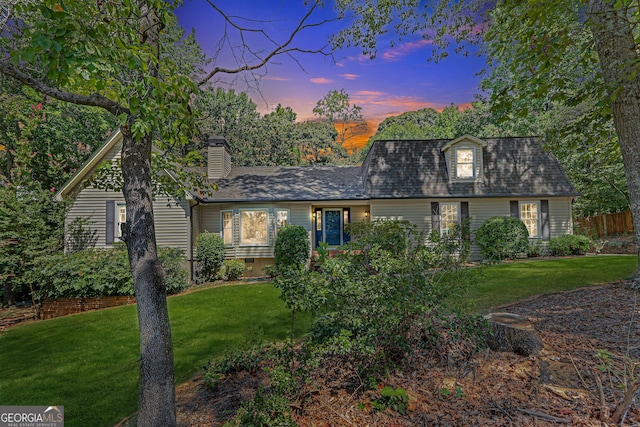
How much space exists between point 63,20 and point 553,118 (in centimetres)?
2331

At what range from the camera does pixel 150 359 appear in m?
2.76

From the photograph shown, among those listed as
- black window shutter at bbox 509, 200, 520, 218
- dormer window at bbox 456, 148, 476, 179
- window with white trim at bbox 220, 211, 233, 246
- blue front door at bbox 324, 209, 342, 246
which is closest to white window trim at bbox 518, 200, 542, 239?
black window shutter at bbox 509, 200, 520, 218

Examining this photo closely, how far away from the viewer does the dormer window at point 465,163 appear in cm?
1470

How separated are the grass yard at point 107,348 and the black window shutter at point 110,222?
4.82 meters

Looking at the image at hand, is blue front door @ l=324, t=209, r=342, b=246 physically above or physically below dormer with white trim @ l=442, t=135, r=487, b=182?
below

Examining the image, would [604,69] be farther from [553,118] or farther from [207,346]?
[553,118]

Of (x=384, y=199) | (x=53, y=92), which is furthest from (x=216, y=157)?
(x=53, y=92)

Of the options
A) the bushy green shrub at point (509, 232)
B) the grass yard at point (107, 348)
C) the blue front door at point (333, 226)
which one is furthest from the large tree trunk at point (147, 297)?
A: the bushy green shrub at point (509, 232)

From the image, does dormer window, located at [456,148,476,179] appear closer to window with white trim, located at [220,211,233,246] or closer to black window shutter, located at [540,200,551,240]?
black window shutter, located at [540,200,551,240]

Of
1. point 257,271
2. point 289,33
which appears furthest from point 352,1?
point 257,271

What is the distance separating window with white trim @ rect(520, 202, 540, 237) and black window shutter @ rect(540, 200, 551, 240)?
16cm

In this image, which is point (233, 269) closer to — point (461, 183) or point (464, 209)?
point (464, 209)

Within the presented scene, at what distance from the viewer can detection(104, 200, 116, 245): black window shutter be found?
41.9ft

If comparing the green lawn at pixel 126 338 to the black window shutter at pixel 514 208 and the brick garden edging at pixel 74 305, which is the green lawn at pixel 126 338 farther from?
the black window shutter at pixel 514 208
